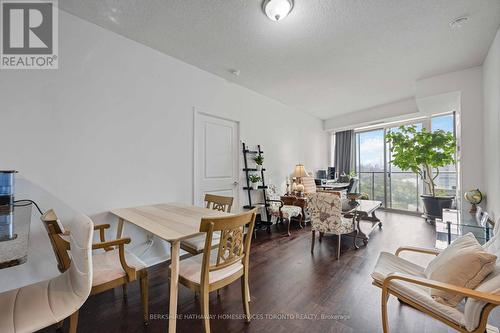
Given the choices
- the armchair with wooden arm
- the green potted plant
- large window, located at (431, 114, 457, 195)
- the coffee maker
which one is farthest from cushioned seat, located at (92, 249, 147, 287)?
large window, located at (431, 114, 457, 195)

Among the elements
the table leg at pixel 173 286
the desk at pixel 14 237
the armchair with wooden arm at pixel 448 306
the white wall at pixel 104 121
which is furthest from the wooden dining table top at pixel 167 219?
the armchair with wooden arm at pixel 448 306

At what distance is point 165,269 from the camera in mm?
2475

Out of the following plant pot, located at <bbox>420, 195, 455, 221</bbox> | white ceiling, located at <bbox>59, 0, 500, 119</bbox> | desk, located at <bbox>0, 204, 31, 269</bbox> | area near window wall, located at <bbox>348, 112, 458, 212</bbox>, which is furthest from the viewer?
area near window wall, located at <bbox>348, 112, 458, 212</bbox>

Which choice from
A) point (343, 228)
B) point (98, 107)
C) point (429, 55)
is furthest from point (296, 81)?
point (98, 107)

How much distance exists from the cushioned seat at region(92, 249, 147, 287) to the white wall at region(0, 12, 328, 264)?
0.66 m

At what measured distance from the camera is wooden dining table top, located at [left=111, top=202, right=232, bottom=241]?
1.48 m

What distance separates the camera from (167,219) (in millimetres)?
1854

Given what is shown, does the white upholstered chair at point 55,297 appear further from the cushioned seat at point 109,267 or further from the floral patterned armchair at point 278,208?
the floral patterned armchair at point 278,208

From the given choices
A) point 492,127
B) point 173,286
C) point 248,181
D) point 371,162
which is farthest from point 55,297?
point 371,162

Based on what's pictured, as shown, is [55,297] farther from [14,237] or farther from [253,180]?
[253,180]

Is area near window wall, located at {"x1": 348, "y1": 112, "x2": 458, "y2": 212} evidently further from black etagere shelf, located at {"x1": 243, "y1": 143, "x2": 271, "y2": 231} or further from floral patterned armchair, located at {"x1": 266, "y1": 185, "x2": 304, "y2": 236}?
black etagere shelf, located at {"x1": 243, "y1": 143, "x2": 271, "y2": 231}

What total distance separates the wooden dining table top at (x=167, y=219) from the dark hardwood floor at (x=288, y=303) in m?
0.76

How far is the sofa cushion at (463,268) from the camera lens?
1186mm

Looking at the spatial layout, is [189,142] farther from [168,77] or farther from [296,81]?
[296,81]
